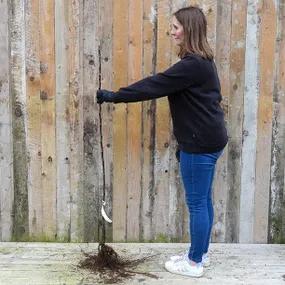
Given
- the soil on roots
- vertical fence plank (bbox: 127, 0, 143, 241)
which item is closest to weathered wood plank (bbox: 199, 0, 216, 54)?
vertical fence plank (bbox: 127, 0, 143, 241)

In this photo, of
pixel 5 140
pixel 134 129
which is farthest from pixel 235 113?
pixel 5 140

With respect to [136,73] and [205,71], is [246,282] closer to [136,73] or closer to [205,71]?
[205,71]

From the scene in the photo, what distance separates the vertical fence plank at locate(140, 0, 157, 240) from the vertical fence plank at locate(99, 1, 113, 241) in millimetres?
217

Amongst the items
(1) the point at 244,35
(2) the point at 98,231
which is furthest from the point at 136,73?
(2) the point at 98,231

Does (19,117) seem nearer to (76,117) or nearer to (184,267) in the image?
(76,117)

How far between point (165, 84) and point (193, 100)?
18cm

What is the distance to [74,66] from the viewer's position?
4.21m

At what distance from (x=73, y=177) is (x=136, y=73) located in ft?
2.67

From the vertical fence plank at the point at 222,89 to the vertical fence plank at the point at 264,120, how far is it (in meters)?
0.21

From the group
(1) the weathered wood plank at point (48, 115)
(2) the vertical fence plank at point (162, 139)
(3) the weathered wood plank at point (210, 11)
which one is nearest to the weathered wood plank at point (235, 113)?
(3) the weathered wood plank at point (210, 11)

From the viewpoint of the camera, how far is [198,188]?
3.69 m

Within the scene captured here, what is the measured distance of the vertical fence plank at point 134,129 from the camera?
13.7 feet

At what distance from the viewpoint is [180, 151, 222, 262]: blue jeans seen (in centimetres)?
Result: 366

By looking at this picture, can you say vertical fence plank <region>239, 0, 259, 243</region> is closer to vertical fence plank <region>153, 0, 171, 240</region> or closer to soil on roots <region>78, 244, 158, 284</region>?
vertical fence plank <region>153, 0, 171, 240</region>
